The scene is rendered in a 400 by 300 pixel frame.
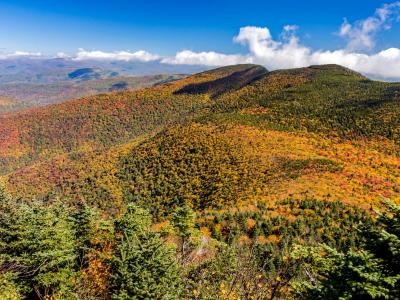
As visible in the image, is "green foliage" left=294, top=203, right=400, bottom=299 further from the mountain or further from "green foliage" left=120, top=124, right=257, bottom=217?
"green foliage" left=120, top=124, right=257, bottom=217

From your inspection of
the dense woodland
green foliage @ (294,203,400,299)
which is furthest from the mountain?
green foliage @ (294,203,400,299)

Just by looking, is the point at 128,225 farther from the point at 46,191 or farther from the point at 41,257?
the point at 46,191

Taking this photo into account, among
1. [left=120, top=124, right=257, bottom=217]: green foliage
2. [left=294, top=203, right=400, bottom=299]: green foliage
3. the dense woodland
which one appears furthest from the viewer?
[left=120, top=124, right=257, bottom=217]: green foliage

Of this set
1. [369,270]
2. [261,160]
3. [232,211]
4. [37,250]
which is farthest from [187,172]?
[369,270]

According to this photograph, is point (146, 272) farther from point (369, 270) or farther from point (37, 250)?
point (37, 250)

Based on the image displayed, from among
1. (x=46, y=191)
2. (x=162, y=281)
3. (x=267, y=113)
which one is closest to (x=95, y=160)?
(x=46, y=191)

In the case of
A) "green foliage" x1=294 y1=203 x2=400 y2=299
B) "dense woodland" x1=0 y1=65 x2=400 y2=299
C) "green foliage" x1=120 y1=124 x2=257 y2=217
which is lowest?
"green foliage" x1=120 y1=124 x2=257 y2=217

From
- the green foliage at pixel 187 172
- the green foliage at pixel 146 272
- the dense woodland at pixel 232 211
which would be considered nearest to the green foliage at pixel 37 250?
the dense woodland at pixel 232 211

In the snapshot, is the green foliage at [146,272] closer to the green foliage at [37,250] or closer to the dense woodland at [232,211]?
the dense woodland at [232,211]
